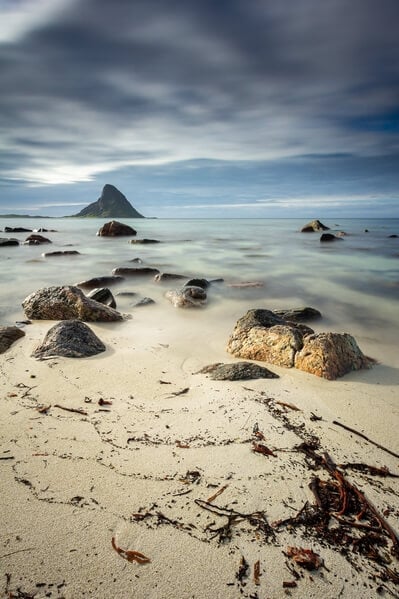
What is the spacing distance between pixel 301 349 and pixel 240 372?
0.95m

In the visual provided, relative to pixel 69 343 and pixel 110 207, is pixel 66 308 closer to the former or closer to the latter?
pixel 69 343

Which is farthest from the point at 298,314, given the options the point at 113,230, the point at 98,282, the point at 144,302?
the point at 113,230

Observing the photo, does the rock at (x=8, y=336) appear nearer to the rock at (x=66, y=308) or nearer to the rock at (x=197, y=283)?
the rock at (x=66, y=308)

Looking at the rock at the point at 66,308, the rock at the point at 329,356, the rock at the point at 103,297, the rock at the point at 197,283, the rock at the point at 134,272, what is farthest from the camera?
the rock at the point at 134,272

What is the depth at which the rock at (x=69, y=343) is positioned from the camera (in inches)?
165

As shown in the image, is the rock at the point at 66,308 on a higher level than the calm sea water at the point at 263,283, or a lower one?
higher

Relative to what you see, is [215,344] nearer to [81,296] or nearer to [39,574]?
[81,296]

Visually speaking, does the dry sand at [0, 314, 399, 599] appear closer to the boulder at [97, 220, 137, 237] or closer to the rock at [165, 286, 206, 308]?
the rock at [165, 286, 206, 308]

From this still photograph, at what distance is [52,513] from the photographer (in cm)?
193

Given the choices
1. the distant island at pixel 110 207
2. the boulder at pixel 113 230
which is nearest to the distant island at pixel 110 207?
the distant island at pixel 110 207

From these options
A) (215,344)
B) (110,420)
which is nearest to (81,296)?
(215,344)

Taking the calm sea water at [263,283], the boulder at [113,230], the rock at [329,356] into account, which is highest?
the boulder at [113,230]

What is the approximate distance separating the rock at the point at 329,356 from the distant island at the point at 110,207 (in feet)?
558

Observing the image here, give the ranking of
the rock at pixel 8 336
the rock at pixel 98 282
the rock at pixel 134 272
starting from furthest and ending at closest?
the rock at pixel 134 272, the rock at pixel 98 282, the rock at pixel 8 336
